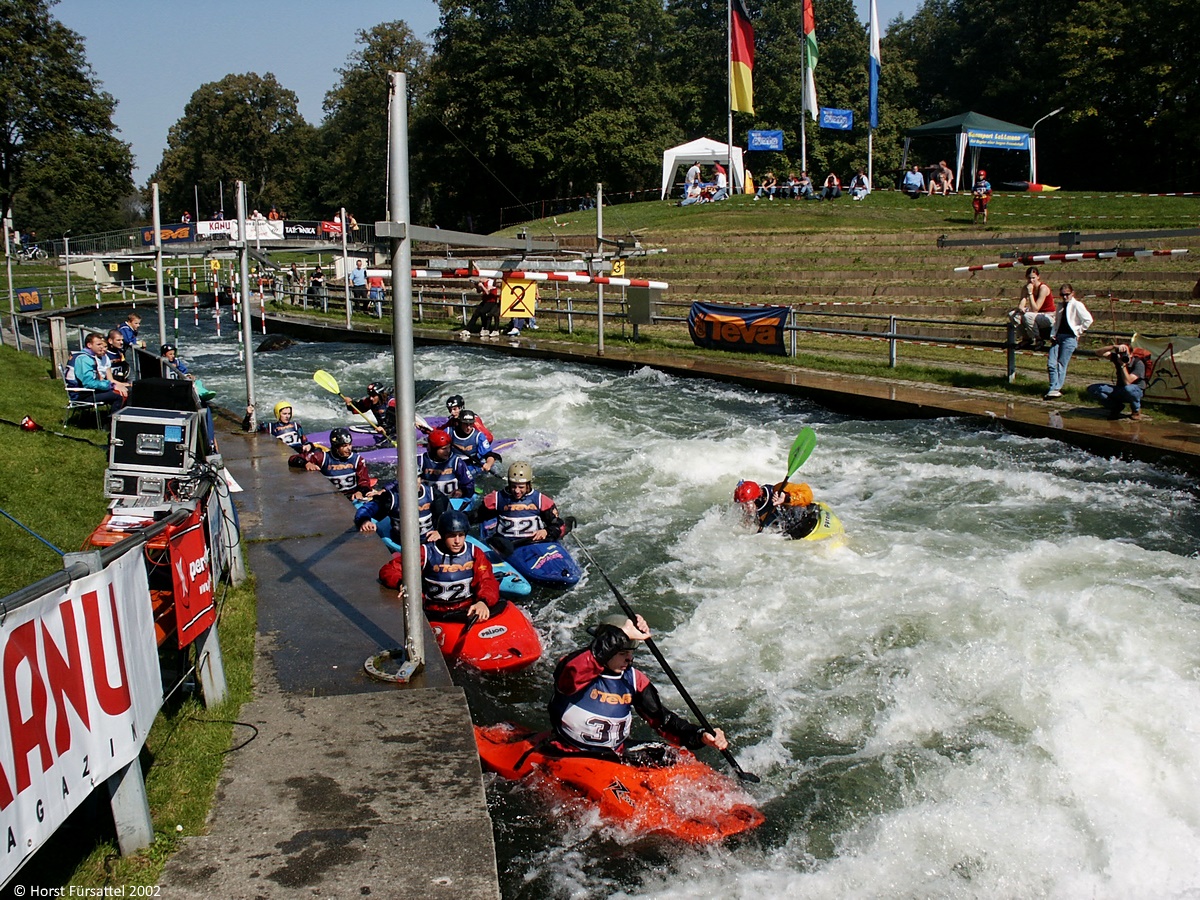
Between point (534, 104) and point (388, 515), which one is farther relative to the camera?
point (534, 104)

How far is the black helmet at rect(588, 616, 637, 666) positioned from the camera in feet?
20.3

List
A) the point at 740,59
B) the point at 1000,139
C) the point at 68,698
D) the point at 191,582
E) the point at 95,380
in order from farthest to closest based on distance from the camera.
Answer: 1. the point at 1000,139
2. the point at 740,59
3. the point at 95,380
4. the point at 191,582
5. the point at 68,698

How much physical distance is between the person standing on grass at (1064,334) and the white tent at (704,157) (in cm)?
2969

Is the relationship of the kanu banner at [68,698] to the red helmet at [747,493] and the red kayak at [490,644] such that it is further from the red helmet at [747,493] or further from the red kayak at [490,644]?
the red helmet at [747,493]

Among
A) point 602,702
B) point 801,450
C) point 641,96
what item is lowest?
point 602,702

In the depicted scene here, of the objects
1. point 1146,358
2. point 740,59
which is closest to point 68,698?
point 1146,358

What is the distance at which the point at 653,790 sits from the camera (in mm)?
6199

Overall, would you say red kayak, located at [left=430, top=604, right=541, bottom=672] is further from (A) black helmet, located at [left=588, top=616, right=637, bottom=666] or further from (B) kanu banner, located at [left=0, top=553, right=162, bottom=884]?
(B) kanu banner, located at [left=0, top=553, right=162, bottom=884]

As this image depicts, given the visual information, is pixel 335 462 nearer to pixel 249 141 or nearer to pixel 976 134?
pixel 976 134

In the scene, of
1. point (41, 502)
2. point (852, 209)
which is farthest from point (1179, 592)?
point (852, 209)

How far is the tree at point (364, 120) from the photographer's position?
62.2 meters

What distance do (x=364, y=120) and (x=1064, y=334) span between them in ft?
201

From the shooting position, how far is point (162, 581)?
6113 millimetres

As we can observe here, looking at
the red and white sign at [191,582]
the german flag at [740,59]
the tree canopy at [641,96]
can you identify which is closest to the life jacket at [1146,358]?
the red and white sign at [191,582]
